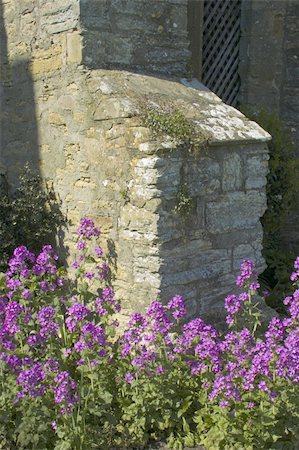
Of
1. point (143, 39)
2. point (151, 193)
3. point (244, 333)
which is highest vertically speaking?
point (143, 39)

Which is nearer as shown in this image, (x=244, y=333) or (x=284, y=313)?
(x=244, y=333)

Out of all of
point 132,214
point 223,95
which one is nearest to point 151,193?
point 132,214

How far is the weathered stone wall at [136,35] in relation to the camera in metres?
3.72

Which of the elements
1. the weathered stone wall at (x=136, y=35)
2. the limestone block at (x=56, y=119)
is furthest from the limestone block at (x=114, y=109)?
the limestone block at (x=56, y=119)

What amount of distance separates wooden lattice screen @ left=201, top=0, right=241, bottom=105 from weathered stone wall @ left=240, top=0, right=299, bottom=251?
0.09 m

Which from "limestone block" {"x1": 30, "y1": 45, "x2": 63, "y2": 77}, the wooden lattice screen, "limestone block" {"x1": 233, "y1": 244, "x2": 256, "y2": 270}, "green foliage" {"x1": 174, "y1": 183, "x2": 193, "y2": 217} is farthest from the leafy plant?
the wooden lattice screen

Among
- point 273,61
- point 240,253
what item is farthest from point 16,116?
point 273,61

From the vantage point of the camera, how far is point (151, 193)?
11.2 ft

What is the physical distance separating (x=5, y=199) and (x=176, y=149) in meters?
1.57

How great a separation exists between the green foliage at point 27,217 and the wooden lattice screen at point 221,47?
2.62 m

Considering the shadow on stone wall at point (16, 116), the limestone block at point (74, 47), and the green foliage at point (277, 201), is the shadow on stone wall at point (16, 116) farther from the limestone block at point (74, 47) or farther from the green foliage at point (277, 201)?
the green foliage at point (277, 201)

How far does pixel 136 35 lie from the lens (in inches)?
154

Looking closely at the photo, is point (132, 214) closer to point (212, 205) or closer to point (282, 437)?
point (212, 205)

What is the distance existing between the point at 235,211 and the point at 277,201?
157 cm
